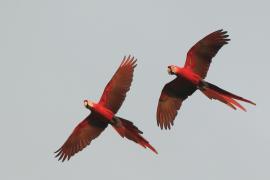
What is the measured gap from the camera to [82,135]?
25906 mm

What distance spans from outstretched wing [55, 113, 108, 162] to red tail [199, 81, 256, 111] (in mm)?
3975

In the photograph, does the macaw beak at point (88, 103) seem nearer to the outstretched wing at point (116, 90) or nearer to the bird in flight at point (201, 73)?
the outstretched wing at point (116, 90)

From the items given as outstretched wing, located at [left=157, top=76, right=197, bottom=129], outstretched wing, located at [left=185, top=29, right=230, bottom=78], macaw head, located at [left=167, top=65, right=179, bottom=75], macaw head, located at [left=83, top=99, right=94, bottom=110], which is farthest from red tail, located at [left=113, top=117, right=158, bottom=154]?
outstretched wing, located at [left=185, top=29, right=230, bottom=78]

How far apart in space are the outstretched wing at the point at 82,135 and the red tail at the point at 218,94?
3.98 metres

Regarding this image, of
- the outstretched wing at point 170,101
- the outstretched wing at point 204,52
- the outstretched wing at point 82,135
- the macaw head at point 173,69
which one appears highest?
the outstretched wing at point 204,52

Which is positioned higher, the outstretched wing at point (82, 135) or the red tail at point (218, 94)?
the red tail at point (218, 94)

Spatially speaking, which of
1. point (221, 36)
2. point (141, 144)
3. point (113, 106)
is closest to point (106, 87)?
point (113, 106)

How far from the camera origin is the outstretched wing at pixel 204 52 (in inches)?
1011

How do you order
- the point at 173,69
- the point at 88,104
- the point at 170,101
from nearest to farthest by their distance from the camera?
the point at 88,104
the point at 173,69
the point at 170,101

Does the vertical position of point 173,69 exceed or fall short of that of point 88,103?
it exceeds it

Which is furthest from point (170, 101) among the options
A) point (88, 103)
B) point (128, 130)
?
point (88, 103)

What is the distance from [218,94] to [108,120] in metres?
4.28

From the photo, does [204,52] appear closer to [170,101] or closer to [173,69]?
[173,69]

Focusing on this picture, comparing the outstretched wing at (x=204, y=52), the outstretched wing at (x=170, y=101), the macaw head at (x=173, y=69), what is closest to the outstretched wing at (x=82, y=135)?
the outstretched wing at (x=170, y=101)
